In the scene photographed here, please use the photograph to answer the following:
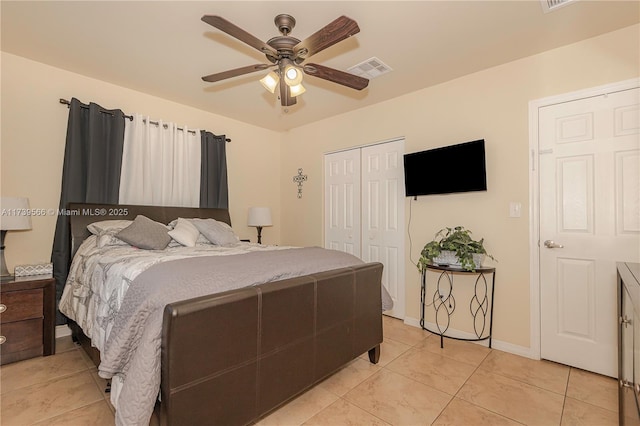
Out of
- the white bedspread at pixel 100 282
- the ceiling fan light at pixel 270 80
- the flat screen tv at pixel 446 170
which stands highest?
the ceiling fan light at pixel 270 80

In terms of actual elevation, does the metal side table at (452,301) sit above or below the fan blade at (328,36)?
below

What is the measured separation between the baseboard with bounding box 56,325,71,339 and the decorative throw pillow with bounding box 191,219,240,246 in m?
1.58

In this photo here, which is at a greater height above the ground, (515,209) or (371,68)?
(371,68)

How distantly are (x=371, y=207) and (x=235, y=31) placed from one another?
2644 millimetres

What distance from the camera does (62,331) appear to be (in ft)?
9.70

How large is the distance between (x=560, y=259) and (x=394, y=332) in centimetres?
166

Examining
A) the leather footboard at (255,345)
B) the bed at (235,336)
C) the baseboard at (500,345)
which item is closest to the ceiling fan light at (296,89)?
the bed at (235,336)

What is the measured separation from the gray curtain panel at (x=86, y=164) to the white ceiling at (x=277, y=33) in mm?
293

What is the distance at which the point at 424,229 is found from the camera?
3.34 meters

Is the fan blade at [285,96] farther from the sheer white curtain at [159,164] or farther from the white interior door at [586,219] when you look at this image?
the white interior door at [586,219]

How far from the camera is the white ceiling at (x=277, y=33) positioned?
6.78 ft

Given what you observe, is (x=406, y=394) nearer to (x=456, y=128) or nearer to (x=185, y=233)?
(x=185, y=233)

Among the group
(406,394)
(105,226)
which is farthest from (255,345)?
(105,226)

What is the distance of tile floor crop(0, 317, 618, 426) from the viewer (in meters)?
1.78
